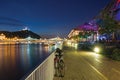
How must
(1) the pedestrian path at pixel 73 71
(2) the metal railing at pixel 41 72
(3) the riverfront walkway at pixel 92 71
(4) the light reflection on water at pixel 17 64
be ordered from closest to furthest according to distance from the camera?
(2) the metal railing at pixel 41 72, (3) the riverfront walkway at pixel 92 71, (1) the pedestrian path at pixel 73 71, (4) the light reflection on water at pixel 17 64

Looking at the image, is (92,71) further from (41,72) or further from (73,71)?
(41,72)

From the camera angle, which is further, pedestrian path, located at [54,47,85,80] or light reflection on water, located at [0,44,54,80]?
light reflection on water, located at [0,44,54,80]

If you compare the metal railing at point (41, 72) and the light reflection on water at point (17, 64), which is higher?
the metal railing at point (41, 72)

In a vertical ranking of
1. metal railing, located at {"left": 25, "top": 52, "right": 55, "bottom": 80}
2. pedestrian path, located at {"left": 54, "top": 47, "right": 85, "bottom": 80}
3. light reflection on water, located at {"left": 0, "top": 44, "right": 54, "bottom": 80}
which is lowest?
light reflection on water, located at {"left": 0, "top": 44, "right": 54, "bottom": 80}

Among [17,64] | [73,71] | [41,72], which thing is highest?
[41,72]

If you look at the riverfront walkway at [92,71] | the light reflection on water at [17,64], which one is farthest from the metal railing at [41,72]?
the riverfront walkway at [92,71]

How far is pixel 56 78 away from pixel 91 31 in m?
88.9

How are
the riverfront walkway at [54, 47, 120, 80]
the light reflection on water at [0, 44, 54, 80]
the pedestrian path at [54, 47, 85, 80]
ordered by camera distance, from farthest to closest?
the light reflection on water at [0, 44, 54, 80], the pedestrian path at [54, 47, 85, 80], the riverfront walkway at [54, 47, 120, 80]

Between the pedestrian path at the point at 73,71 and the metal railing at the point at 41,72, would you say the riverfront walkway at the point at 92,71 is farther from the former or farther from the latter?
the metal railing at the point at 41,72

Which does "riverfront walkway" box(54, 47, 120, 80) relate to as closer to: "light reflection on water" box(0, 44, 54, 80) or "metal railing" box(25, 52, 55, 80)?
"light reflection on water" box(0, 44, 54, 80)

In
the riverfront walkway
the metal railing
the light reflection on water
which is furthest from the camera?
the light reflection on water

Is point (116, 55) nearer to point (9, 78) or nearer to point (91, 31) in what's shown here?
point (9, 78)

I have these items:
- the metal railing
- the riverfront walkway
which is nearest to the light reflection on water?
the metal railing

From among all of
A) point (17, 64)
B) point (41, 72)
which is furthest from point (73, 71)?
point (17, 64)
